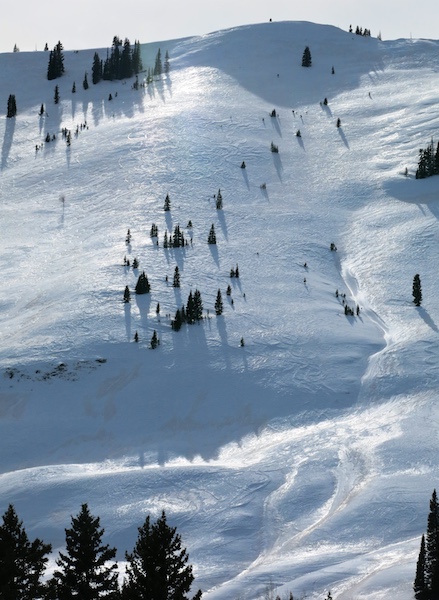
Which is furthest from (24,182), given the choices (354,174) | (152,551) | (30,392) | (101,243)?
(152,551)

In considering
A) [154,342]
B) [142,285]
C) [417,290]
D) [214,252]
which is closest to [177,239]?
[214,252]

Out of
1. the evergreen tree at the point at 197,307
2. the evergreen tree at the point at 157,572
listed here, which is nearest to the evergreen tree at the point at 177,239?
the evergreen tree at the point at 197,307

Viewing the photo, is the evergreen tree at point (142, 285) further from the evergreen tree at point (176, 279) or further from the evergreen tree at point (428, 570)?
the evergreen tree at point (428, 570)

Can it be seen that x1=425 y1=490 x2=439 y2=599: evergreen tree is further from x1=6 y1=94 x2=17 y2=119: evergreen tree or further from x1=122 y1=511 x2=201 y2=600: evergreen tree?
x1=6 y1=94 x2=17 y2=119: evergreen tree

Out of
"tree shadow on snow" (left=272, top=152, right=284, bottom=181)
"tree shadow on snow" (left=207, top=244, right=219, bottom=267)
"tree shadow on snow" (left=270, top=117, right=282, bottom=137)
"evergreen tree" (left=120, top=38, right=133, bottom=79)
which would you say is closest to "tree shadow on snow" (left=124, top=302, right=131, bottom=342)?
"tree shadow on snow" (left=207, top=244, right=219, bottom=267)

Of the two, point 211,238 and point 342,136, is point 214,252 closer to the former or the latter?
point 211,238

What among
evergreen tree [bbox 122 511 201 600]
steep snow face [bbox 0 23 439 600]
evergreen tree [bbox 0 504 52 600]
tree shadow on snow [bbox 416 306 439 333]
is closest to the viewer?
evergreen tree [bbox 122 511 201 600]

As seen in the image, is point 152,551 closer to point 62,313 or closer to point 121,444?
point 121,444

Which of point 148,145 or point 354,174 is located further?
point 148,145
